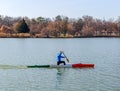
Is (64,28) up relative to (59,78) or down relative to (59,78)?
up

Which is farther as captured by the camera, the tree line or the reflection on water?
the tree line

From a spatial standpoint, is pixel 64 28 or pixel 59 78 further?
pixel 64 28

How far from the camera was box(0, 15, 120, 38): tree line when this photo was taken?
116 metres

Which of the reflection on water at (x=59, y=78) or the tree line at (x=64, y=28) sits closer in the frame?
the reflection on water at (x=59, y=78)

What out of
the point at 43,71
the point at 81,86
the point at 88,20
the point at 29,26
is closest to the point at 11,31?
the point at 29,26

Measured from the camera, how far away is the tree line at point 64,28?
115812 millimetres

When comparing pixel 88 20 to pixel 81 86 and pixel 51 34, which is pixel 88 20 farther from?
pixel 81 86

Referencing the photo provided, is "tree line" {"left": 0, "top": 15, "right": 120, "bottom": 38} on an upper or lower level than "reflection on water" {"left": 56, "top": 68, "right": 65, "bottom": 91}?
upper

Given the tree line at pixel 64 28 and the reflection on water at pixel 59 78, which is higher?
the tree line at pixel 64 28

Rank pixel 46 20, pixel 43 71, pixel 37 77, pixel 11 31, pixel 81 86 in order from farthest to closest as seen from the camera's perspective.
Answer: pixel 46 20 < pixel 11 31 < pixel 43 71 < pixel 37 77 < pixel 81 86

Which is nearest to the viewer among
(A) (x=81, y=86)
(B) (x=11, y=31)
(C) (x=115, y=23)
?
(A) (x=81, y=86)

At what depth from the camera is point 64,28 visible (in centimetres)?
12069

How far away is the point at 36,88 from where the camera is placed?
2083cm

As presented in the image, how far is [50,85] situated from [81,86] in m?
2.22
